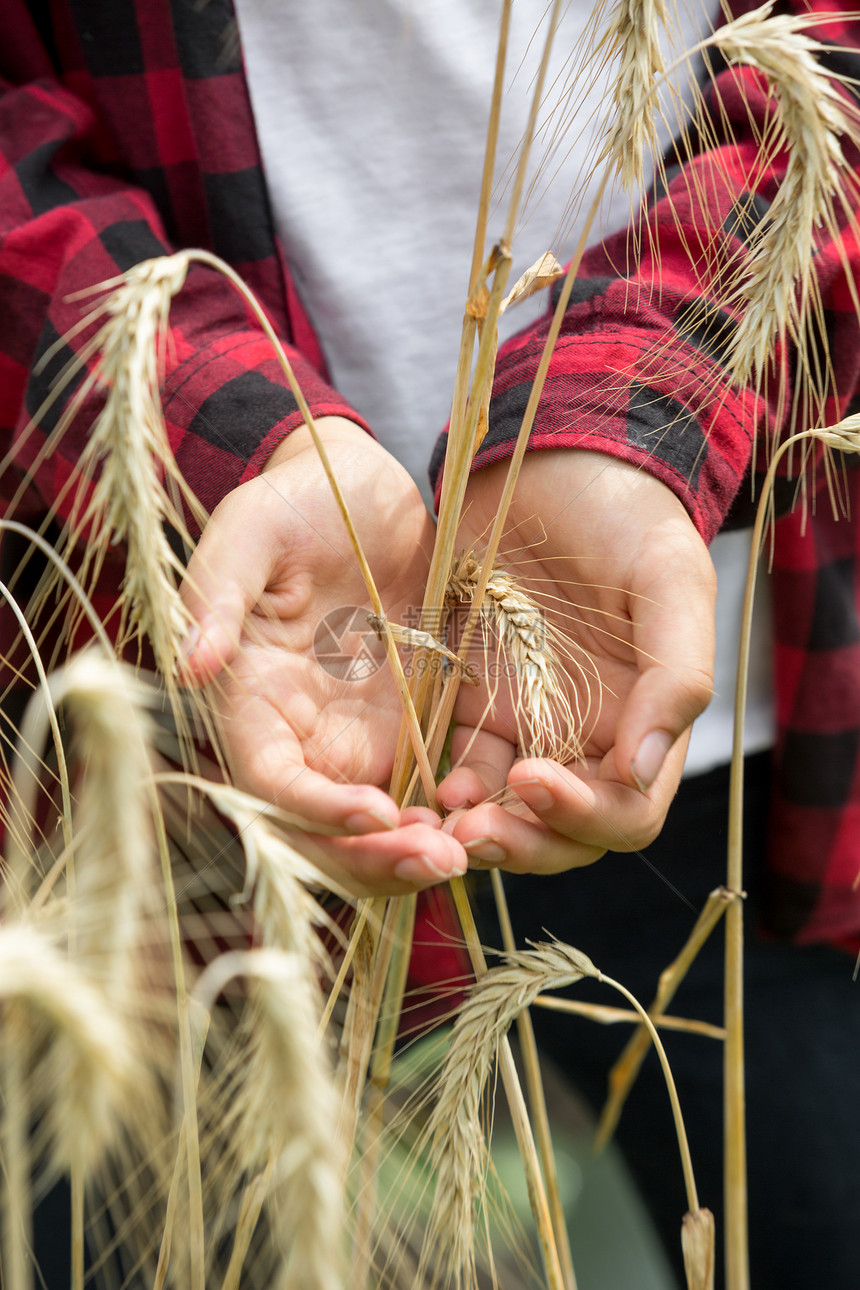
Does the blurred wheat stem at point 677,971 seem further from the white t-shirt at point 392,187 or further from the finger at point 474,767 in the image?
the white t-shirt at point 392,187

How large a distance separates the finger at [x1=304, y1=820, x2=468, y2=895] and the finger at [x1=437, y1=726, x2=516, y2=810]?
0.12ft

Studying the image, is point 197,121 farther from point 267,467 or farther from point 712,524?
point 712,524

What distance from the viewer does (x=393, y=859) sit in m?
0.32

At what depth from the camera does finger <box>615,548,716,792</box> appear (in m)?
0.35

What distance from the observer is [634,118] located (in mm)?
282

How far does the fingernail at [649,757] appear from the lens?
353 mm

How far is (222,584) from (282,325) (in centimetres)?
35

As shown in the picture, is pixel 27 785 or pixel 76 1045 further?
pixel 27 785

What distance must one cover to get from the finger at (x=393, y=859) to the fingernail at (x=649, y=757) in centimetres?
9

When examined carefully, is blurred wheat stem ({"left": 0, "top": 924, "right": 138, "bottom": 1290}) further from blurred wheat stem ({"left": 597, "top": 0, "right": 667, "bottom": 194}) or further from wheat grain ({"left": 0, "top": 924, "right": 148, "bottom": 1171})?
blurred wheat stem ({"left": 597, "top": 0, "right": 667, "bottom": 194})

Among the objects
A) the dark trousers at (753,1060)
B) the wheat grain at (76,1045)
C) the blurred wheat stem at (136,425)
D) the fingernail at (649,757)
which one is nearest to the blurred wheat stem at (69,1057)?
the wheat grain at (76,1045)

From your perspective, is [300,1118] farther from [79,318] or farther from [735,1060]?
[79,318]

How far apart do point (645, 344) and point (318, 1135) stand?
1.17ft

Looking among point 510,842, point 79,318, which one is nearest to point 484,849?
point 510,842
